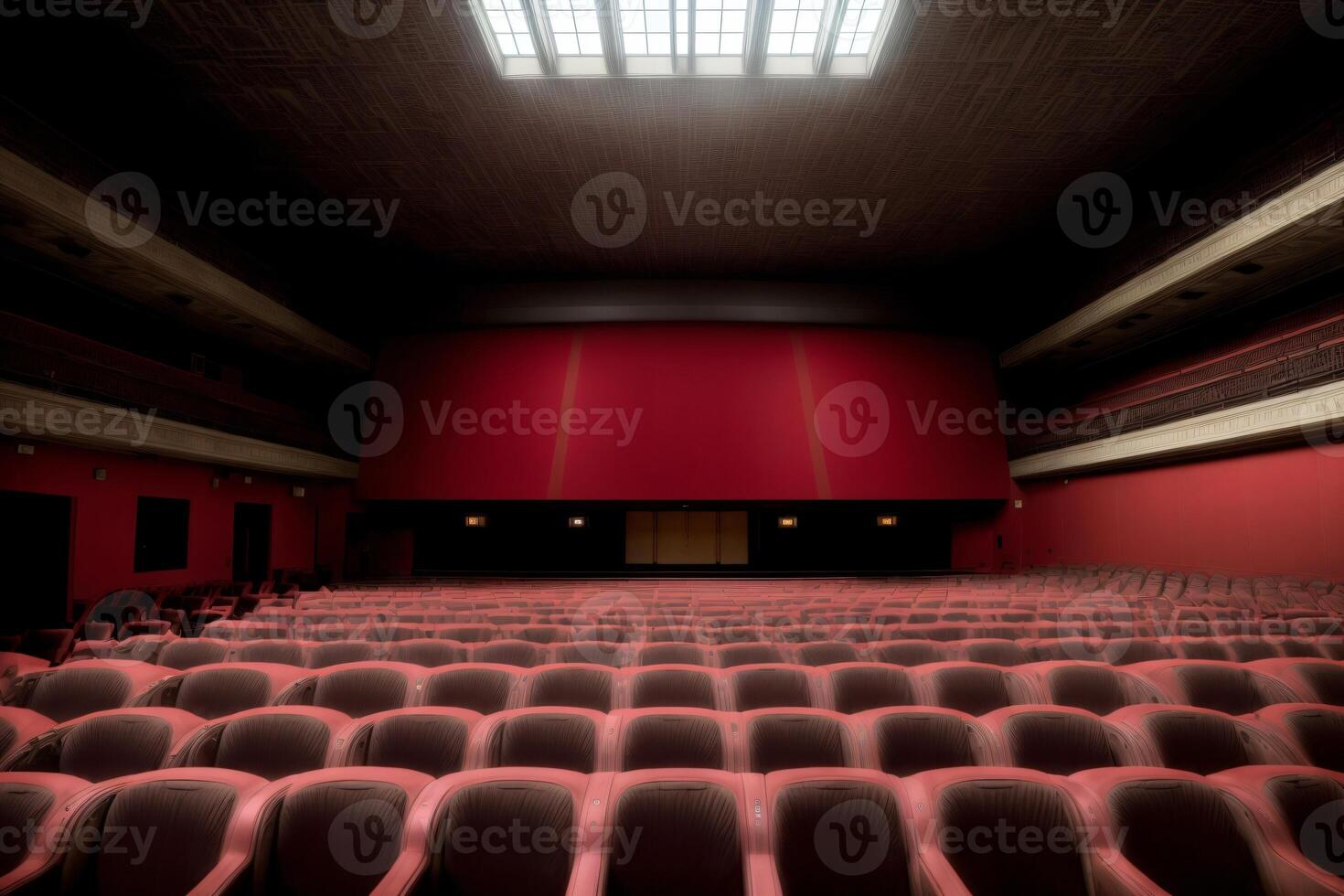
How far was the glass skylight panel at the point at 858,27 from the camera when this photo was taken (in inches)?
345

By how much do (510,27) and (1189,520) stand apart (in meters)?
14.8

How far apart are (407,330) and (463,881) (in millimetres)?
16678

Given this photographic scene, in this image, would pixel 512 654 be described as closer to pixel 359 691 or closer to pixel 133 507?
pixel 359 691

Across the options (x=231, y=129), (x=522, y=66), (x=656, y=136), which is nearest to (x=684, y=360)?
(x=656, y=136)

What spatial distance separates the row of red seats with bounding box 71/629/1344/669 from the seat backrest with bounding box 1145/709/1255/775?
1873 millimetres

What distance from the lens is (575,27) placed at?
360 inches

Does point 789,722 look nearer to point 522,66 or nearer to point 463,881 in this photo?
point 463,881

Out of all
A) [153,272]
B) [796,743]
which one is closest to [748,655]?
[796,743]

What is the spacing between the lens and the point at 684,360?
1645 centimetres

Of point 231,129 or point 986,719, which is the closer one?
point 986,719

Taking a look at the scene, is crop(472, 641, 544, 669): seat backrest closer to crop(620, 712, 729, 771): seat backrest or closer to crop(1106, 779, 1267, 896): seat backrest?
crop(620, 712, 729, 771): seat backrest

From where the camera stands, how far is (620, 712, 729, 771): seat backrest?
109 inches

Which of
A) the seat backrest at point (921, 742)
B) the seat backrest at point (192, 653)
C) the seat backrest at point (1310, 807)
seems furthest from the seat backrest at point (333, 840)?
the seat backrest at point (192, 653)

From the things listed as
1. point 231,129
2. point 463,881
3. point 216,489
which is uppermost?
point 231,129
